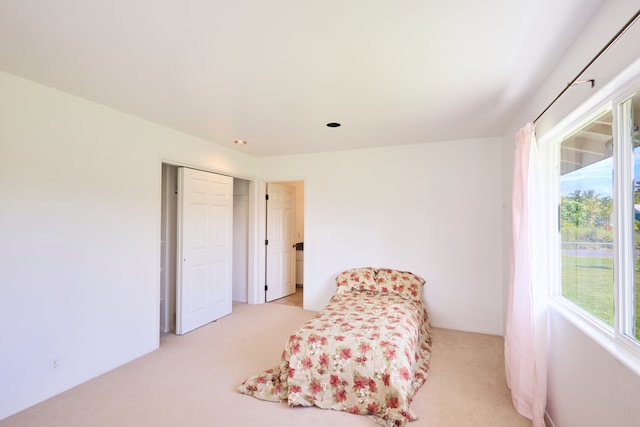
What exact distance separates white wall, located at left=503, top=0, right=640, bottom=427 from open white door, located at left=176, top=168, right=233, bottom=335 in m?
3.57

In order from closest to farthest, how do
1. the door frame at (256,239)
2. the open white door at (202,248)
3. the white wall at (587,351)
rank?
the white wall at (587,351) → the open white door at (202,248) → the door frame at (256,239)

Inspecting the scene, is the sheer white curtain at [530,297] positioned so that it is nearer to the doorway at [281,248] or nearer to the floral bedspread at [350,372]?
the floral bedspread at [350,372]

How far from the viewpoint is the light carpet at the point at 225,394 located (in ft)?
6.72

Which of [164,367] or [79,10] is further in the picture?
[164,367]

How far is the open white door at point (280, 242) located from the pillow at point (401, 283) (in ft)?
→ 6.46

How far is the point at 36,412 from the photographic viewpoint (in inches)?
83.4

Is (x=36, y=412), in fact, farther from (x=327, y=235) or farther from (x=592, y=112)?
(x=592, y=112)

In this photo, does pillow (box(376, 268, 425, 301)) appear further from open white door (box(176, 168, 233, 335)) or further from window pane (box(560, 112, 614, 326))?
open white door (box(176, 168, 233, 335))

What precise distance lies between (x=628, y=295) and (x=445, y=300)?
8.35ft

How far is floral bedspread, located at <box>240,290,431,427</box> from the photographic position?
6.89 ft

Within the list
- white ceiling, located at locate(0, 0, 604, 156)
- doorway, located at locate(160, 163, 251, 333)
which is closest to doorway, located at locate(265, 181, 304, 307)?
doorway, located at locate(160, 163, 251, 333)

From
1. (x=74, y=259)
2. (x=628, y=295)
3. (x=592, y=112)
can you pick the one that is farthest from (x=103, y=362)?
(x=592, y=112)

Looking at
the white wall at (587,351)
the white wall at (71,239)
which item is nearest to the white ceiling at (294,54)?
the white wall at (587,351)

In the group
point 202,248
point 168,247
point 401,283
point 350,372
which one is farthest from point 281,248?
point 350,372
